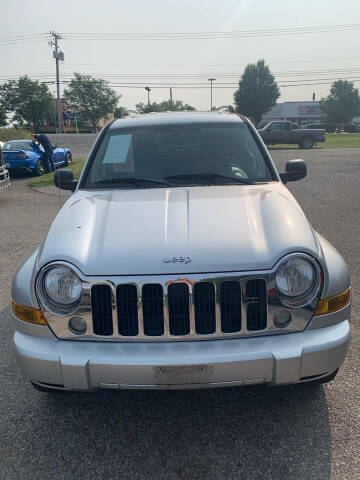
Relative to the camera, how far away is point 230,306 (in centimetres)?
241

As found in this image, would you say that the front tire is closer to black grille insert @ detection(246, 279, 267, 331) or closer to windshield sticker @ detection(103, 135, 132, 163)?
windshield sticker @ detection(103, 135, 132, 163)

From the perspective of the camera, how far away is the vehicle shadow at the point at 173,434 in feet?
7.74

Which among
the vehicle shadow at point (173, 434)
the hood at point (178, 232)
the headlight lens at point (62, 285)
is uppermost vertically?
the hood at point (178, 232)

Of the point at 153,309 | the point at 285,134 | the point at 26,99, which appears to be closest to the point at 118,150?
the point at 153,309

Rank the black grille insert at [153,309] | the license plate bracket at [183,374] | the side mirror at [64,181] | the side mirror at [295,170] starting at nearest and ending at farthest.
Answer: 1. the license plate bracket at [183,374]
2. the black grille insert at [153,309]
3. the side mirror at [64,181]
4. the side mirror at [295,170]

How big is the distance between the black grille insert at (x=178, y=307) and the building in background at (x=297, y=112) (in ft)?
315

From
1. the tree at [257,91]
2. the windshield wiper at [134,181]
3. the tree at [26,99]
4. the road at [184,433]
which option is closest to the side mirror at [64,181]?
the windshield wiper at [134,181]

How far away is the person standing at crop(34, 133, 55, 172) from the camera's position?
53.0 feet

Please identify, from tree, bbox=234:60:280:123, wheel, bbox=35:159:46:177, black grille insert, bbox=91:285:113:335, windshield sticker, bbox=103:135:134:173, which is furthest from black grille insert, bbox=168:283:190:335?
tree, bbox=234:60:280:123

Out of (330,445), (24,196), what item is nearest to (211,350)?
(330,445)

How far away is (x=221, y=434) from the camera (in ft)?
8.55

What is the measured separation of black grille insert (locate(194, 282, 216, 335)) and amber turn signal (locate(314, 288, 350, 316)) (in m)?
0.58

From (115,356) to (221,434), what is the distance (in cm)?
83

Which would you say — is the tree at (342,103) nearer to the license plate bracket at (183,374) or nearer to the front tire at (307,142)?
the front tire at (307,142)
